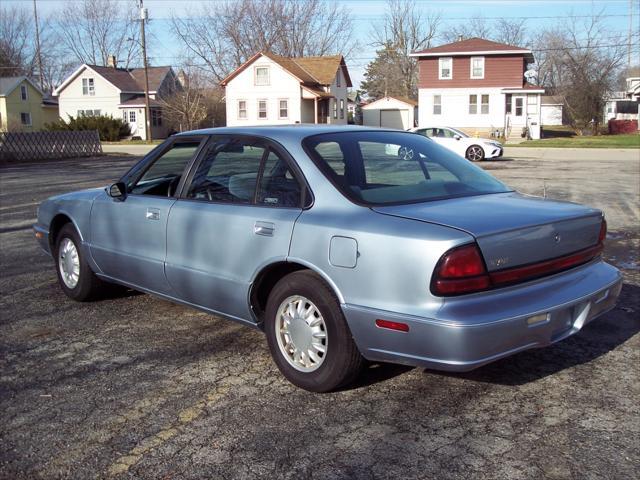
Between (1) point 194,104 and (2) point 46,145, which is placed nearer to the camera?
(2) point 46,145

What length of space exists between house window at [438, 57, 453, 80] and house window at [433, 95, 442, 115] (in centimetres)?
132

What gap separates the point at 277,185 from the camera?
4.34 meters

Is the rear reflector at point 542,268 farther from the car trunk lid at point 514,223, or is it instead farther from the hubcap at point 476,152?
the hubcap at point 476,152

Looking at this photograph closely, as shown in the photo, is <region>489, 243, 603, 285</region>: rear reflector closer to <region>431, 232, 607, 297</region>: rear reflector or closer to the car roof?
<region>431, 232, 607, 297</region>: rear reflector

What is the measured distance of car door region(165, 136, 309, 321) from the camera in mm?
4199

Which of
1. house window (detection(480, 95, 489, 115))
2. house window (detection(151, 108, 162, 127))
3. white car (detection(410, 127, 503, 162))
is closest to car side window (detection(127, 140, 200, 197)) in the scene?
white car (detection(410, 127, 503, 162))

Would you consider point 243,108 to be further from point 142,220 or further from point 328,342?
point 328,342

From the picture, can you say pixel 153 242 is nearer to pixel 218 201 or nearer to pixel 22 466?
pixel 218 201

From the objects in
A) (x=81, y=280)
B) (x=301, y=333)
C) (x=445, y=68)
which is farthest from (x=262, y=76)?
(x=301, y=333)

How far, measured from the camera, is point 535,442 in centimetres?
341

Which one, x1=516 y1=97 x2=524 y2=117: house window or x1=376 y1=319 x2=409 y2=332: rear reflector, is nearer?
x1=376 y1=319 x2=409 y2=332: rear reflector

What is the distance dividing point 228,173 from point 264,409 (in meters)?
1.73

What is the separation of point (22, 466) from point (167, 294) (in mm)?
1979

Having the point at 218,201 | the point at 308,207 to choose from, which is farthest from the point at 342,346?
the point at 218,201
